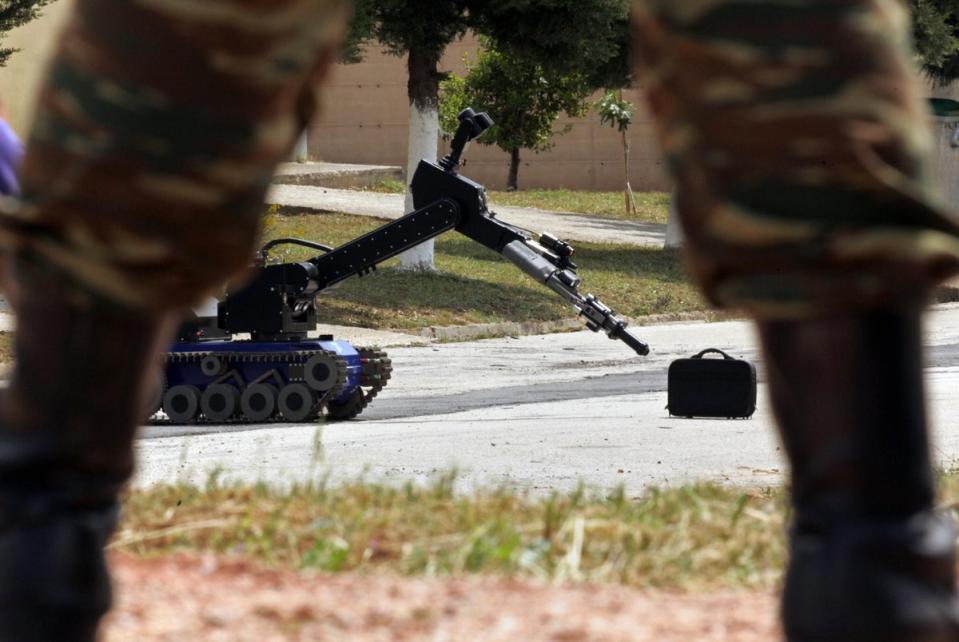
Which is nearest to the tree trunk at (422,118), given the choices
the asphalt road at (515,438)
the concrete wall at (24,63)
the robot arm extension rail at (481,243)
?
the concrete wall at (24,63)

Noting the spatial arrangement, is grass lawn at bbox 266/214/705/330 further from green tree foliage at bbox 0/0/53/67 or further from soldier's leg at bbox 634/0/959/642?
soldier's leg at bbox 634/0/959/642

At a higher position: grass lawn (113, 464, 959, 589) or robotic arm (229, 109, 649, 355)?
robotic arm (229, 109, 649, 355)

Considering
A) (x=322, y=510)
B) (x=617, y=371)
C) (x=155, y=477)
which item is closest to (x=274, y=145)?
(x=322, y=510)

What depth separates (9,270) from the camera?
4.26 feet

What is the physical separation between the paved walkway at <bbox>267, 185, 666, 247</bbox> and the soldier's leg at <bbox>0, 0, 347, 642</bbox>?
91.6 feet

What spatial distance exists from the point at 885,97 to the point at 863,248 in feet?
0.37

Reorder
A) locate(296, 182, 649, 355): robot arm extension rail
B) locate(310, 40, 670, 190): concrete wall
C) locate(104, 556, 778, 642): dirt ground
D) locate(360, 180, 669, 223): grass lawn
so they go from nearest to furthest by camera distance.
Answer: locate(104, 556, 778, 642): dirt ground < locate(296, 182, 649, 355): robot arm extension rail < locate(360, 180, 669, 223): grass lawn < locate(310, 40, 670, 190): concrete wall

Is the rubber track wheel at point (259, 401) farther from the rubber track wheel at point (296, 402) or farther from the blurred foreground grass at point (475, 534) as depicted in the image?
the blurred foreground grass at point (475, 534)

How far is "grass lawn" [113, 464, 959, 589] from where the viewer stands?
2.61 meters

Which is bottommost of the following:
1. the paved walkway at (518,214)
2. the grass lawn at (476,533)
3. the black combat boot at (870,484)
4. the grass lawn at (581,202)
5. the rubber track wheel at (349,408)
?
the grass lawn at (476,533)

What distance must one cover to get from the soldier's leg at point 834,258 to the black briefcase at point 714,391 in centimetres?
782

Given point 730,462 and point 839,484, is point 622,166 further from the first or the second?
point 839,484

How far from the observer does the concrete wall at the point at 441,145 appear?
48.4 m

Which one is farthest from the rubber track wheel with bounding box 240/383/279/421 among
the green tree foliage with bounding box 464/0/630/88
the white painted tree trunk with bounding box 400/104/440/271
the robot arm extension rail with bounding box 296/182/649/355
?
the white painted tree trunk with bounding box 400/104/440/271
